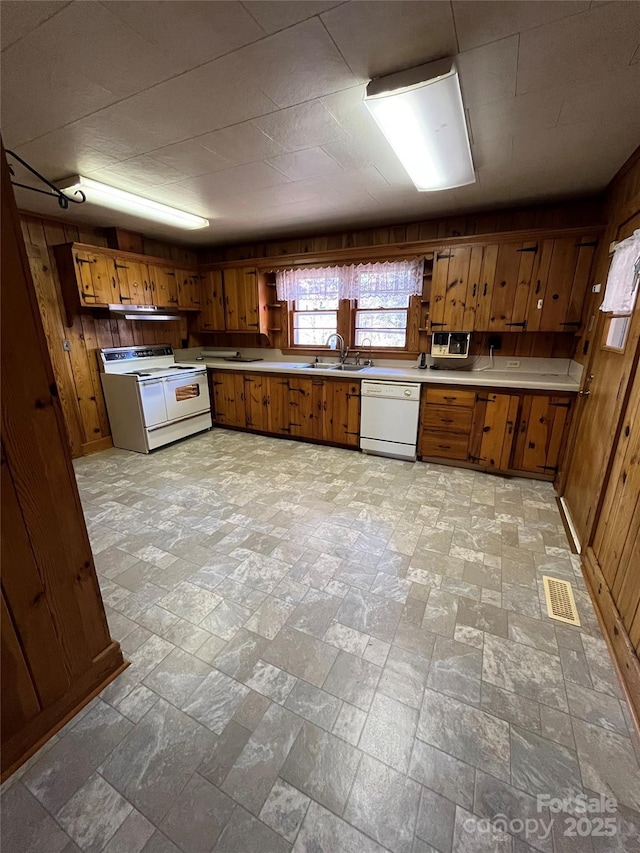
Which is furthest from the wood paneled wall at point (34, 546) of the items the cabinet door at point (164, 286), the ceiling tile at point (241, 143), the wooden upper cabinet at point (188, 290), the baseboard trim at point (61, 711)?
the wooden upper cabinet at point (188, 290)

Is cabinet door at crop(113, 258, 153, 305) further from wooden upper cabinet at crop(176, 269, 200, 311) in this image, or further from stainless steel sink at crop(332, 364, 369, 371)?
stainless steel sink at crop(332, 364, 369, 371)

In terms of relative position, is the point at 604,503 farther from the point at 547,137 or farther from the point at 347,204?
the point at 347,204

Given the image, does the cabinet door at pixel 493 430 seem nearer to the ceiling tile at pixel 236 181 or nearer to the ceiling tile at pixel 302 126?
the ceiling tile at pixel 302 126

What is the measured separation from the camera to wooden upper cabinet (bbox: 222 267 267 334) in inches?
173

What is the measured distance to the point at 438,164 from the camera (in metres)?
Result: 2.13

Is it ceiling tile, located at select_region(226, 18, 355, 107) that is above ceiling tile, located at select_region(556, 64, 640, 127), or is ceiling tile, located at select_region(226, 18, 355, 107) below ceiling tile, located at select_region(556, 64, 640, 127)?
below

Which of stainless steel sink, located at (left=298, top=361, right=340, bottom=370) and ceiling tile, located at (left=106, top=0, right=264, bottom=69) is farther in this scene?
stainless steel sink, located at (left=298, top=361, right=340, bottom=370)

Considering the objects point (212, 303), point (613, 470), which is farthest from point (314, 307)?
point (613, 470)

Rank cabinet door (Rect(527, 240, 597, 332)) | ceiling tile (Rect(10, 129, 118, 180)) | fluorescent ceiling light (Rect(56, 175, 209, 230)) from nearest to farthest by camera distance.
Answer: ceiling tile (Rect(10, 129, 118, 180)) < fluorescent ceiling light (Rect(56, 175, 209, 230)) < cabinet door (Rect(527, 240, 597, 332))

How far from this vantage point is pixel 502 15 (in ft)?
3.89

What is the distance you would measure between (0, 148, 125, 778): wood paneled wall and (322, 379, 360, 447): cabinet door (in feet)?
9.56

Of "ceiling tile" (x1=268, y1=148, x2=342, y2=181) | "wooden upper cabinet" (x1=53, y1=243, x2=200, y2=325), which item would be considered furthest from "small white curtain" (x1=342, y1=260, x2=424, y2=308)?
"wooden upper cabinet" (x1=53, y1=243, x2=200, y2=325)

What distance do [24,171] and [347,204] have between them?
8.07 ft

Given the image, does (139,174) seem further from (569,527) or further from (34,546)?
(569,527)
